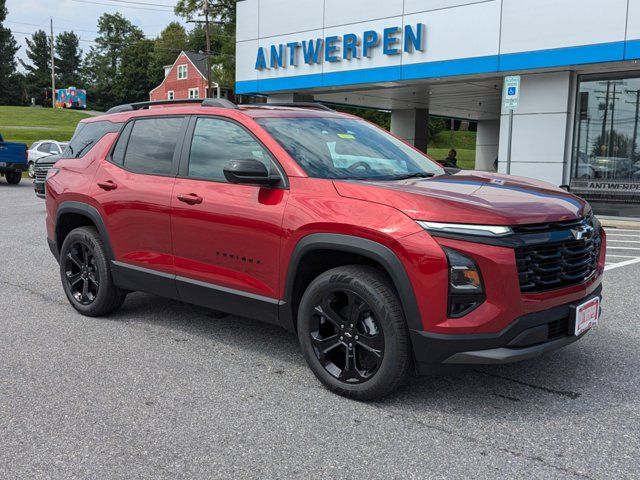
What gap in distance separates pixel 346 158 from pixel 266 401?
1704mm

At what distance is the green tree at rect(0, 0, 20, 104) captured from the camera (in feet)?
318

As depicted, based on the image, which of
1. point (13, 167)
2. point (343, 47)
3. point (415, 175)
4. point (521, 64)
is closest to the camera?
point (415, 175)

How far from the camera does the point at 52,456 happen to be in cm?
315

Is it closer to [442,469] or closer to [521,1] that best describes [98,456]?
[442,469]

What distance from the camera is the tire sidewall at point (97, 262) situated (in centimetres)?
541

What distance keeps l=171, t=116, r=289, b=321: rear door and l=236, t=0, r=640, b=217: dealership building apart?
33.9 ft

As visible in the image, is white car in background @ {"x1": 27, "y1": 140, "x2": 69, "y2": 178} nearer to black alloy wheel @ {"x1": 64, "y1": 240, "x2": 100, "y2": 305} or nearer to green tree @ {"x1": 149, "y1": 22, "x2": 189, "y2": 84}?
black alloy wheel @ {"x1": 64, "y1": 240, "x2": 100, "y2": 305}

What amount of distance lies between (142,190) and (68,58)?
133106mm

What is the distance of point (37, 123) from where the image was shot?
69.5 metres

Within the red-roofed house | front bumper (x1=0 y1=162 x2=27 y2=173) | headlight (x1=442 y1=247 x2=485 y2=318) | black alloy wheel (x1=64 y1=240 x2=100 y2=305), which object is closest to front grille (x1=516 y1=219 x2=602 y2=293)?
headlight (x1=442 y1=247 x2=485 y2=318)

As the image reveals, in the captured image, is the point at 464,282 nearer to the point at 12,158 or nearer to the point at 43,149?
the point at 12,158

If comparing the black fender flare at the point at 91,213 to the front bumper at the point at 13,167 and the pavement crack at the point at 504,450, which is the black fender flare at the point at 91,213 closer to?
the pavement crack at the point at 504,450

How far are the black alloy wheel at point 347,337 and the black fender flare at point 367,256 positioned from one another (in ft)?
0.77

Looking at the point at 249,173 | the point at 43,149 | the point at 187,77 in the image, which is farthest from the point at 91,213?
the point at 187,77
